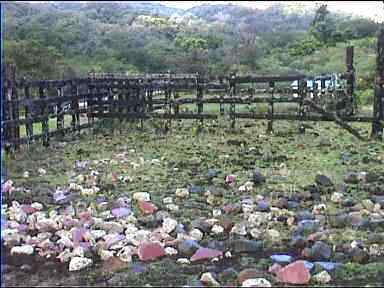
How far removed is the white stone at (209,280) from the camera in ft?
15.0

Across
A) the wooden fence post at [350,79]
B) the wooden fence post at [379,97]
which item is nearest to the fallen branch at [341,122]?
the wooden fence post at [379,97]

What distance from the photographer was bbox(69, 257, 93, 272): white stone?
500cm

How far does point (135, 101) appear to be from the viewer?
15.3 m

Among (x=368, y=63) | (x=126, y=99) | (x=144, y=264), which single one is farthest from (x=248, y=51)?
(x=144, y=264)

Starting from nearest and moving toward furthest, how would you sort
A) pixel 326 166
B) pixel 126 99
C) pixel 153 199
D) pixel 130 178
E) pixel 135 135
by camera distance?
1. pixel 153 199
2. pixel 130 178
3. pixel 326 166
4. pixel 135 135
5. pixel 126 99

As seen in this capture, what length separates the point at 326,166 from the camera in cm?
960

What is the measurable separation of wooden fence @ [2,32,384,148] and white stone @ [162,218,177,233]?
5.06 m

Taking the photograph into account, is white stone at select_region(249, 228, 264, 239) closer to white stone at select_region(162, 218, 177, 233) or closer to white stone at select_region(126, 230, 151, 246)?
white stone at select_region(162, 218, 177, 233)

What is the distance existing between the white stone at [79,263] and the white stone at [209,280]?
1.08 meters

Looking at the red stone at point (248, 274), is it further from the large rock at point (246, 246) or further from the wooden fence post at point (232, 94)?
the wooden fence post at point (232, 94)

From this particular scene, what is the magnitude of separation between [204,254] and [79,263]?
1131 mm

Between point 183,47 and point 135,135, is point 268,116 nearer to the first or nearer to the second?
point 135,135

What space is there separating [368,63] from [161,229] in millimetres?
27762

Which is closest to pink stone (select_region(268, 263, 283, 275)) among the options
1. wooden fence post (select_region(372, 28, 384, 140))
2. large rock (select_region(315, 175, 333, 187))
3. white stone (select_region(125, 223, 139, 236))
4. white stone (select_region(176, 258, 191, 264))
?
white stone (select_region(176, 258, 191, 264))
